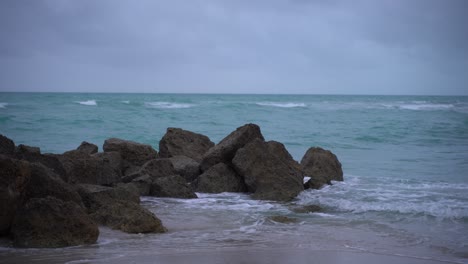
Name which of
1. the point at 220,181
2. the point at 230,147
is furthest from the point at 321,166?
the point at 220,181

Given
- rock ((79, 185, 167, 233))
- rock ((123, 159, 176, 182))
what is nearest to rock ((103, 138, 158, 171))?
rock ((123, 159, 176, 182))

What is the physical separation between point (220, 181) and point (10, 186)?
414cm

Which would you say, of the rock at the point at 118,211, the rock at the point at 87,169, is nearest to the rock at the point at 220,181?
the rock at the point at 87,169

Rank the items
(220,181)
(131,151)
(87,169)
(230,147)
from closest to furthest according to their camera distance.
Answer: (87,169), (220,181), (230,147), (131,151)

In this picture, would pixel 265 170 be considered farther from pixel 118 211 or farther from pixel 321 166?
pixel 118 211

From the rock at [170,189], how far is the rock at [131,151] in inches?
61.2

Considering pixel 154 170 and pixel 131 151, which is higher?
pixel 131 151

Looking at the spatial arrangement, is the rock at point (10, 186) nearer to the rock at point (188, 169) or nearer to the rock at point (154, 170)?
the rock at point (154, 170)

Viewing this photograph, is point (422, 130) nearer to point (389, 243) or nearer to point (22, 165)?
point (389, 243)

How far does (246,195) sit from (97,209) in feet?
9.38

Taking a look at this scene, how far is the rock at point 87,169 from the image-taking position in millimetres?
7293

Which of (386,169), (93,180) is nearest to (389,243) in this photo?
(93,180)

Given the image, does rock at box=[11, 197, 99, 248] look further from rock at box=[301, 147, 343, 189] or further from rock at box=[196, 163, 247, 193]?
rock at box=[301, 147, 343, 189]

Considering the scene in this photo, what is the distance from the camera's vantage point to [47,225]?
477 cm
